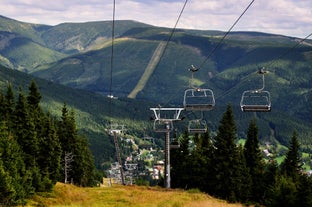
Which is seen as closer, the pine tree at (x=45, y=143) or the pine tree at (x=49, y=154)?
the pine tree at (x=45, y=143)

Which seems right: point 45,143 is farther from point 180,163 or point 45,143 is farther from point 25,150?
point 180,163

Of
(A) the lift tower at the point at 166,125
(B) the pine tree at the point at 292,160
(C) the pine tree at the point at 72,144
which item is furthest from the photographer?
(C) the pine tree at the point at 72,144

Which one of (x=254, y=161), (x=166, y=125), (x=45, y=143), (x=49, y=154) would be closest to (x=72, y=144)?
(x=49, y=154)

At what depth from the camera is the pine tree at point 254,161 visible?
75000 mm

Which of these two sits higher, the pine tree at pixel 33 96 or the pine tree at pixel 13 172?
the pine tree at pixel 33 96

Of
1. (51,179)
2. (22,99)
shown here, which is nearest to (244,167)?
(51,179)

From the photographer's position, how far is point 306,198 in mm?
61969

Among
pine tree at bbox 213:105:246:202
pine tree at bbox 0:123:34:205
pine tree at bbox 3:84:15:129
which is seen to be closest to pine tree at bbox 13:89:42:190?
pine tree at bbox 3:84:15:129

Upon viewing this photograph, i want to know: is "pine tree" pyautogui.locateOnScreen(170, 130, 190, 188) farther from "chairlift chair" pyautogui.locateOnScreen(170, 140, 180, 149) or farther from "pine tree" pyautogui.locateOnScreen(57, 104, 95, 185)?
"pine tree" pyautogui.locateOnScreen(57, 104, 95, 185)

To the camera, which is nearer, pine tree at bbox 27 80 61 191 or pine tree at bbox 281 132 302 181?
pine tree at bbox 27 80 61 191

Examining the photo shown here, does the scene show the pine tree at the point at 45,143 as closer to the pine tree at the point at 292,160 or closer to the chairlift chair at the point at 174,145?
the chairlift chair at the point at 174,145

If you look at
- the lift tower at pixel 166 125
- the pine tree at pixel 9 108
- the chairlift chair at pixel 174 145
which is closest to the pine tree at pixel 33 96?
the pine tree at pixel 9 108

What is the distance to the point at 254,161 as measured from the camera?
7562cm

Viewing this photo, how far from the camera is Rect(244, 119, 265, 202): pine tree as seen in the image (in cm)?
7500
